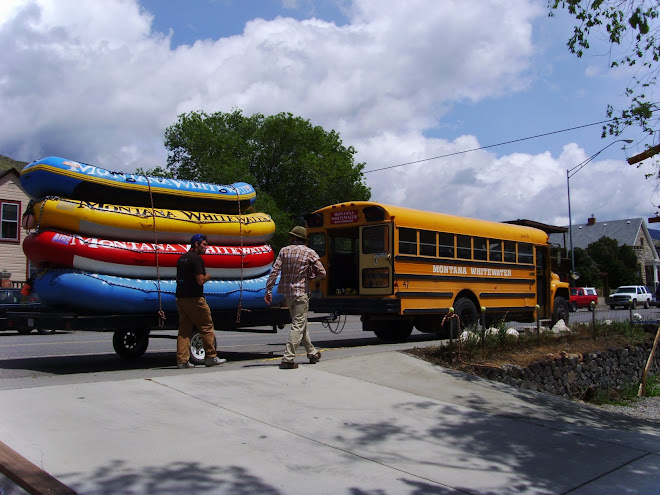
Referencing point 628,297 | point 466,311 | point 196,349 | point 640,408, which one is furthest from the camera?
point 628,297

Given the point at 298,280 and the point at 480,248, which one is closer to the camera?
the point at 298,280

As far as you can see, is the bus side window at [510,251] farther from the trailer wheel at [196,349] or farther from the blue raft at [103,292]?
the trailer wheel at [196,349]

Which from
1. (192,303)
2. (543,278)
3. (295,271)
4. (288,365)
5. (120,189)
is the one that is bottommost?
(288,365)

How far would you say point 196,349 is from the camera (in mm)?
8469

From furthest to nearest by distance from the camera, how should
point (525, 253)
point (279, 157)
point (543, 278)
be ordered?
1. point (279, 157)
2. point (543, 278)
3. point (525, 253)

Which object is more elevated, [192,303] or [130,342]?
[192,303]

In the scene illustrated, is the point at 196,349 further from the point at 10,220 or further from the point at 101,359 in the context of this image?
the point at 10,220

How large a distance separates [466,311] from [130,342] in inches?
278

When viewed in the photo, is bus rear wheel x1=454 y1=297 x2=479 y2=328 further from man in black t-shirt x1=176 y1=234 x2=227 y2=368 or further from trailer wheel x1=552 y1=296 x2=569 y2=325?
man in black t-shirt x1=176 y1=234 x2=227 y2=368

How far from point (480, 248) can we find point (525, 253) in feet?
6.77

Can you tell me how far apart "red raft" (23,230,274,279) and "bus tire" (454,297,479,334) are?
5.24 metres

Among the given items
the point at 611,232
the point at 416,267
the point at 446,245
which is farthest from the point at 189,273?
the point at 611,232

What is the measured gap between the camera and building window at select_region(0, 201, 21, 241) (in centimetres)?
2888

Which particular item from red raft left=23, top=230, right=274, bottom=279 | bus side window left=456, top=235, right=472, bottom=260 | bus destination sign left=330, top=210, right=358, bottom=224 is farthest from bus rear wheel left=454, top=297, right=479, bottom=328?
red raft left=23, top=230, right=274, bottom=279
